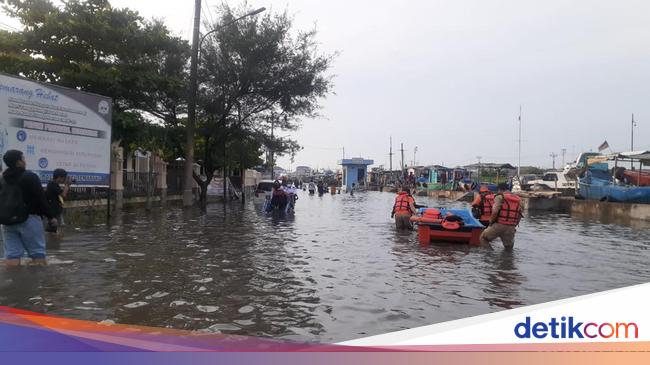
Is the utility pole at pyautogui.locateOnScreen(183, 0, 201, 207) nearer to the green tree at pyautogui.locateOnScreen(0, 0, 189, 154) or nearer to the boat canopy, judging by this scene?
the green tree at pyautogui.locateOnScreen(0, 0, 189, 154)

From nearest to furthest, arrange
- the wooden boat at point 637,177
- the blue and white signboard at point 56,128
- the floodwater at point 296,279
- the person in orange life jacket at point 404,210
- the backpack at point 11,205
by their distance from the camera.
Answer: the floodwater at point 296,279 < the backpack at point 11,205 < the blue and white signboard at point 56,128 < the person in orange life jacket at point 404,210 < the wooden boat at point 637,177

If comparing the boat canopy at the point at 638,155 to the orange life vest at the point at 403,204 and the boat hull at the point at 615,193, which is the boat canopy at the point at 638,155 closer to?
the boat hull at the point at 615,193

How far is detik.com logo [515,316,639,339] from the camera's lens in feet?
12.4

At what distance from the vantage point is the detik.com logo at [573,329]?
3773mm

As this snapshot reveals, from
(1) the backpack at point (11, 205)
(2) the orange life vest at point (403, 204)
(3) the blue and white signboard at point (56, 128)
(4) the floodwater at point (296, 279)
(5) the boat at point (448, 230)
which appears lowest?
(4) the floodwater at point (296, 279)

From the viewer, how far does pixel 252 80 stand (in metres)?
25.2

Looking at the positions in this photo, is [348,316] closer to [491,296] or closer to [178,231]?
[491,296]

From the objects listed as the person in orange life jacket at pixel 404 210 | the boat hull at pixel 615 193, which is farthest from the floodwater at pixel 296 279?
the boat hull at pixel 615 193

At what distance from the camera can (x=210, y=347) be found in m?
4.19

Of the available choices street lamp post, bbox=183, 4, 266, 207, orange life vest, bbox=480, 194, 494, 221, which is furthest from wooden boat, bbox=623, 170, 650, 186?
street lamp post, bbox=183, 4, 266, 207

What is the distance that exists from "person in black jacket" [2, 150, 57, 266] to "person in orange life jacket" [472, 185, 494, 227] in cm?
1049

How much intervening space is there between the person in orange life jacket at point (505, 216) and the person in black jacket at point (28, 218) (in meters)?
8.72

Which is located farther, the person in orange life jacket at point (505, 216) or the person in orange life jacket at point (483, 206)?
the person in orange life jacket at point (483, 206)

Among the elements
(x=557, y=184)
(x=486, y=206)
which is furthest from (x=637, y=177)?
(x=486, y=206)
